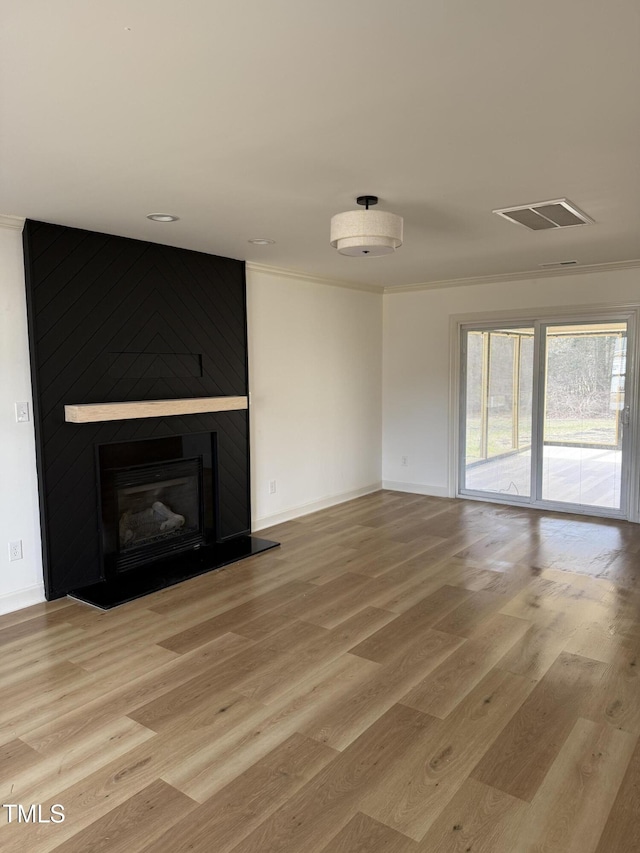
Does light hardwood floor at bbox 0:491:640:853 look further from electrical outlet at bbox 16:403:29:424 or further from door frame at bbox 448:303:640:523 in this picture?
door frame at bbox 448:303:640:523

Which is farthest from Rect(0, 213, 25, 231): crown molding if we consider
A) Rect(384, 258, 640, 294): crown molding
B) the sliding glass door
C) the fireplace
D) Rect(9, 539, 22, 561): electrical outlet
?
the sliding glass door

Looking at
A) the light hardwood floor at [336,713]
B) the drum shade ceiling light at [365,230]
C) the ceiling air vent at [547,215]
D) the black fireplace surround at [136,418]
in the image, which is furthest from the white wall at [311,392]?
the ceiling air vent at [547,215]

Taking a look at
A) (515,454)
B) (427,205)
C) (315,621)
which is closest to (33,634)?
(315,621)

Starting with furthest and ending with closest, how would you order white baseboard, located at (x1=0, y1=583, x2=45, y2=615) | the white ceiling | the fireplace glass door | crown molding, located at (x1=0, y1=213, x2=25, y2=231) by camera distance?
the fireplace glass door
white baseboard, located at (x1=0, y1=583, x2=45, y2=615)
crown molding, located at (x1=0, y1=213, x2=25, y2=231)
the white ceiling

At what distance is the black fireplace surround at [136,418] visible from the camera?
378 cm

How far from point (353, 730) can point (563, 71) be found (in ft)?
8.33

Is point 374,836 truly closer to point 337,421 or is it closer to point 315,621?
point 315,621

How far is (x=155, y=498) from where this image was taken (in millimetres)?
4539

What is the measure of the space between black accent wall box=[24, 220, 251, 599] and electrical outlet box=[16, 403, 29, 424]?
57mm

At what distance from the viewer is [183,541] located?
4.71 metres

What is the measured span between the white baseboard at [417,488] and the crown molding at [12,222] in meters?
4.83

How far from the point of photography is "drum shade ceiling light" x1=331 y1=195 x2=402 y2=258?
3043mm

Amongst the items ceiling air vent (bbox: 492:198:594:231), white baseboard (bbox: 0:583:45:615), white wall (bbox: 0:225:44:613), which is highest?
ceiling air vent (bbox: 492:198:594:231)

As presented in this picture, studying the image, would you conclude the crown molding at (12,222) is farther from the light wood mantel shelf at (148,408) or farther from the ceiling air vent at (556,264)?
the ceiling air vent at (556,264)
